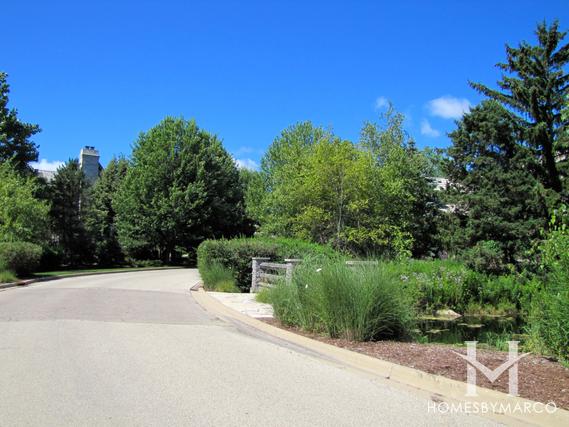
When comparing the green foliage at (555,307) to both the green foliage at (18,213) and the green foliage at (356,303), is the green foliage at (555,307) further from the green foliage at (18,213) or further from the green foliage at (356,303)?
the green foliage at (18,213)

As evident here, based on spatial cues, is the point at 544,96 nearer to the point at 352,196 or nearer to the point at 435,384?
the point at 352,196

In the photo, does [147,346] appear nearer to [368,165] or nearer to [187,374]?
[187,374]

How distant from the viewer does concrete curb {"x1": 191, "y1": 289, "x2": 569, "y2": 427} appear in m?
5.03

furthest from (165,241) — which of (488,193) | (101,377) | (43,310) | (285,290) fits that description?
(101,377)

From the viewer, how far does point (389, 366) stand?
271 inches

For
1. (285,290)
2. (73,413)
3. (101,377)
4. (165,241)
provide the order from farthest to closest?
1. (165,241)
2. (285,290)
3. (101,377)
4. (73,413)

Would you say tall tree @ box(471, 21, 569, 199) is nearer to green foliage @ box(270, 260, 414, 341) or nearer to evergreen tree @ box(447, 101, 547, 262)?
evergreen tree @ box(447, 101, 547, 262)

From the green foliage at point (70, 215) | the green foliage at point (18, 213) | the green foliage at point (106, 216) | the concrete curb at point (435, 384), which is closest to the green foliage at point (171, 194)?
the green foliage at point (106, 216)

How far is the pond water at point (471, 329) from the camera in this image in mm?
11844

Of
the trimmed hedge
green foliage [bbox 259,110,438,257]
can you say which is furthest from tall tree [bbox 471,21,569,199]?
the trimmed hedge

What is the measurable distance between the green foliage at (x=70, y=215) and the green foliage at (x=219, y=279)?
1007 inches

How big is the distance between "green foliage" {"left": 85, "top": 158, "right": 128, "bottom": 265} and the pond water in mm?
34102

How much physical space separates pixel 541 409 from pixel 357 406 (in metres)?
1.89

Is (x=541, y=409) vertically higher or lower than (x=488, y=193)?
lower
